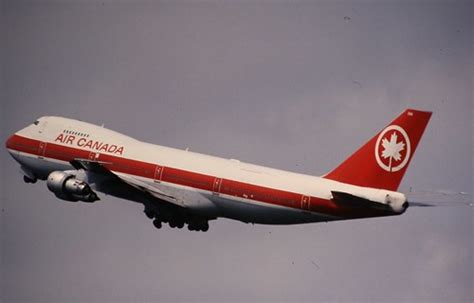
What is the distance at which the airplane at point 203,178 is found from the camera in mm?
74375

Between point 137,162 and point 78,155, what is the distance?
5299mm

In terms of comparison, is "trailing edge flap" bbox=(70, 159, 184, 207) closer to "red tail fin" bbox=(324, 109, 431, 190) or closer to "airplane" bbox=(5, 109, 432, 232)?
"airplane" bbox=(5, 109, 432, 232)

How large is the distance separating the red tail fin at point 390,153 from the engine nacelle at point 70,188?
55.9 feet

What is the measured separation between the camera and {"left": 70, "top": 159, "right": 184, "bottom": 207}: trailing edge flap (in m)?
80.8

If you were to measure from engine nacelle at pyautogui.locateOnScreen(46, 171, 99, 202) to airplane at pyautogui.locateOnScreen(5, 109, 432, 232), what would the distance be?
63 millimetres

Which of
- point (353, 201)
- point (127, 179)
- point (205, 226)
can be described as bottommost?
point (205, 226)

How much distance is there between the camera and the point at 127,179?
84188 millimetres

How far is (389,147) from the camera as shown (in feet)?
245

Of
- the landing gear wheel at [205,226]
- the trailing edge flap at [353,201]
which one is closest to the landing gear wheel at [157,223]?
the landing gear wheel at [205,226]

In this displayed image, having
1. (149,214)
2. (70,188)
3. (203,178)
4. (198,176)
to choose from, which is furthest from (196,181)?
(70,188)

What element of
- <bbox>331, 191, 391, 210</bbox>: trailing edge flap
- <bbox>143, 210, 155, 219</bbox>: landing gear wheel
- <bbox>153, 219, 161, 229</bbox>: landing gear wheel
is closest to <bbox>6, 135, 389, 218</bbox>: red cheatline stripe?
<bbox>331, 191, 391, 210</bbox>: trailing edge flap

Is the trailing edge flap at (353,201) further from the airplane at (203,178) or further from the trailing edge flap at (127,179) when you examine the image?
the trailing edge flap at (127,179)

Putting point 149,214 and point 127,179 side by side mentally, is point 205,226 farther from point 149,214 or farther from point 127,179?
point 127,179

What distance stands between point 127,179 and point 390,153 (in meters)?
18.7
